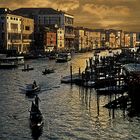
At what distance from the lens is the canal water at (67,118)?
22.8 meters

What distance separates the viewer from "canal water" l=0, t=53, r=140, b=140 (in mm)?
22812

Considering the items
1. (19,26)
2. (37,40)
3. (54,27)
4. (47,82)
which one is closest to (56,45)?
(54,27)

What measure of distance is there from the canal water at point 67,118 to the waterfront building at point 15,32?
4346cm

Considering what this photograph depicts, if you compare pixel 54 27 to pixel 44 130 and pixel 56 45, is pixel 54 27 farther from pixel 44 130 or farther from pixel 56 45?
pixel 44 130

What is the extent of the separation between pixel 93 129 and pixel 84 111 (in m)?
4.61

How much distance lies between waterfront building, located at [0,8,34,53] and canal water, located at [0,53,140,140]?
4346 centimetres

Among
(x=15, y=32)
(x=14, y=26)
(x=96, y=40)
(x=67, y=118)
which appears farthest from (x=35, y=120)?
(x=96, y=40)

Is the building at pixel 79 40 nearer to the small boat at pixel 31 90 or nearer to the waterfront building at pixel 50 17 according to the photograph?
the waterfront building at pixel 50 17

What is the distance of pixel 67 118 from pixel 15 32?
59.5 meters

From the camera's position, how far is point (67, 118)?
1038 inches

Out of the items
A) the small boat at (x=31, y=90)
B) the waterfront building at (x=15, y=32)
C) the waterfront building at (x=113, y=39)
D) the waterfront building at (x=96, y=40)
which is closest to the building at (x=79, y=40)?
the waterfront building at (x=96, y=40)

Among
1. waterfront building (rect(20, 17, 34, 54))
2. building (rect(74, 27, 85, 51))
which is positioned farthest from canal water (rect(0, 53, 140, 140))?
building (rect(74, 27, 85, 51))

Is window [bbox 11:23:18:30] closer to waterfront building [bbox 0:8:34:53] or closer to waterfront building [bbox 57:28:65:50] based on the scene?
waterfront building [bbox 0:8:34:53]

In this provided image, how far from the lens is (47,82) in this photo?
4372cm
